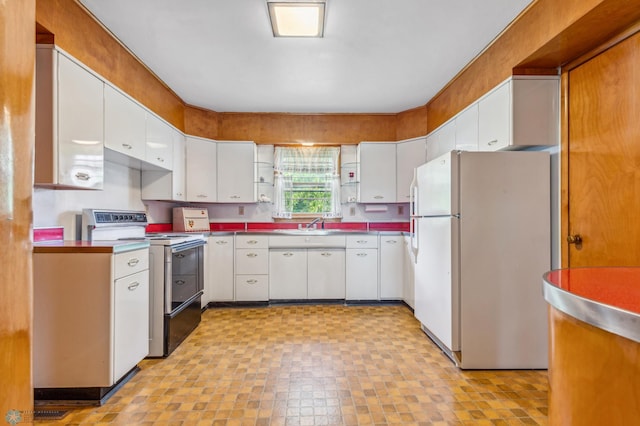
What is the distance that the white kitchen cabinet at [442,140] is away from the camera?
9.92 feet

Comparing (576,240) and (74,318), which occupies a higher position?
(576,240)

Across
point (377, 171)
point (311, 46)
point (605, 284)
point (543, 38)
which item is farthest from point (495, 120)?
point (605, 284)

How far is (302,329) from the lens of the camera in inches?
113

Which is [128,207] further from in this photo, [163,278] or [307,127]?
[307,127]

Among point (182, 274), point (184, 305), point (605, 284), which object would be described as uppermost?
point (605, 284)

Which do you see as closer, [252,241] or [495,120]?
[495,120]

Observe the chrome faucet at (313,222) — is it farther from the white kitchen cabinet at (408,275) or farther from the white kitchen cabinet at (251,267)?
the white kitchen cabinet at (408,275)

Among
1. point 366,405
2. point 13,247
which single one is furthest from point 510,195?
point 13,247

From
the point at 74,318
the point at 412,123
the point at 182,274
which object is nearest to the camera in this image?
the point at 74,318

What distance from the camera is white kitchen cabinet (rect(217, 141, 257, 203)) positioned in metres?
3.83

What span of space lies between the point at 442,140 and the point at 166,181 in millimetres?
2949

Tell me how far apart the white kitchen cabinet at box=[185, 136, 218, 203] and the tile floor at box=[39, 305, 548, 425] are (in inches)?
65.4

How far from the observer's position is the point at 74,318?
5.73ft

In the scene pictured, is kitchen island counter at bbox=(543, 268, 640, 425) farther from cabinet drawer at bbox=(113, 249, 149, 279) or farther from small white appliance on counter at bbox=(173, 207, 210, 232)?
small white appliance on counter at bbox=(173, 207, 210, 232)
